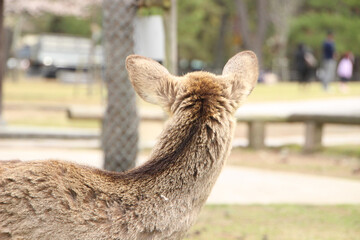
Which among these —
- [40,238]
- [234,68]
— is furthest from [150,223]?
[234,68]

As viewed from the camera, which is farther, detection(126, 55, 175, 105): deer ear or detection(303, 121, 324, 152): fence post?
detection(303, 121, 324, 152): fence post

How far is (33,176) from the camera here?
8.32 feet

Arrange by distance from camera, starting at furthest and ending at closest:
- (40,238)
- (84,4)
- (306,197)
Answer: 1. (84,4)
2. (306,197)
3. (40,238)

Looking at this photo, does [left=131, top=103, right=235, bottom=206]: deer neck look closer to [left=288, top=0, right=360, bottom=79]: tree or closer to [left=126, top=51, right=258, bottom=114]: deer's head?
[left=126, top=51, right=258, bottom=114]: deer's head

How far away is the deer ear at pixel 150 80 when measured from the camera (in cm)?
286

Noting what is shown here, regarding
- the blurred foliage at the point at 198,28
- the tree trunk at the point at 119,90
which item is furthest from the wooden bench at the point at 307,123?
the blurred foliage at the point at 198,28

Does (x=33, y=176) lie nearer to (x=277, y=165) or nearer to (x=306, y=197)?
(x=306, y=197)

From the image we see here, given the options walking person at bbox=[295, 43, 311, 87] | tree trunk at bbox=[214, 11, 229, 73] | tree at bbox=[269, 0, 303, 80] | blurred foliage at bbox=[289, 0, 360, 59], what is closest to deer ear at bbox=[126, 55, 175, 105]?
walking person at bbox=[295, 43, 311, 87]

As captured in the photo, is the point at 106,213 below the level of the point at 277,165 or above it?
above

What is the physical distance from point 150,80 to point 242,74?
47cm

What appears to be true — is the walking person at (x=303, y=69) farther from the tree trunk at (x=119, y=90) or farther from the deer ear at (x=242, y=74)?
the deer ear at (x=242, y=74)

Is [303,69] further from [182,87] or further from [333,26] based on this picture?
[182,87]

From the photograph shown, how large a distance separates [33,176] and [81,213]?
0.82ft

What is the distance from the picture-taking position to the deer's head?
9.26 ft
